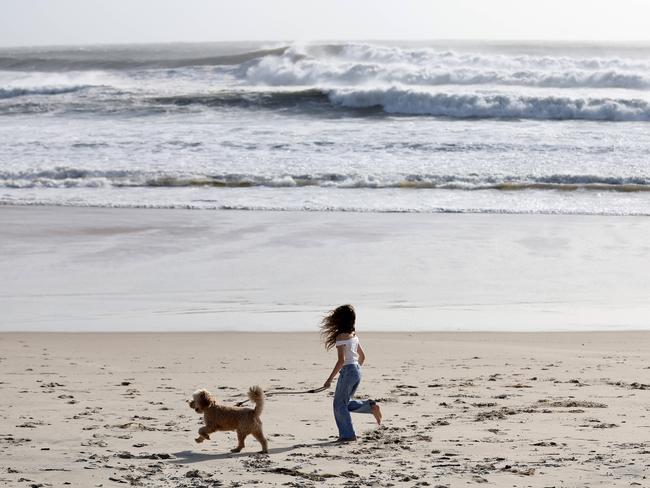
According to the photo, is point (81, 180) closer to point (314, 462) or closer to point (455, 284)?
point (455, 284)

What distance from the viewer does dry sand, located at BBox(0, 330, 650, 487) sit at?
4.56 metres

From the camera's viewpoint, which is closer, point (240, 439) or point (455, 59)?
point (240, 439)

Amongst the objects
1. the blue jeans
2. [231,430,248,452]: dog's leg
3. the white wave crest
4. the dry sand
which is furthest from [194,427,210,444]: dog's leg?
the white wave crest

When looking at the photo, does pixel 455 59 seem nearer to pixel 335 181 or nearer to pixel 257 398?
pixel 335 181

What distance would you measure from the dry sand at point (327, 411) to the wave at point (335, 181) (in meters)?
9.25

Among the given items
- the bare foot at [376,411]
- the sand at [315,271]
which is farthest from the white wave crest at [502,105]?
the bare foot at [376,411]

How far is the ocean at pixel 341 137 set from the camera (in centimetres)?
1598

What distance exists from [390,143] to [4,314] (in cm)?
1395

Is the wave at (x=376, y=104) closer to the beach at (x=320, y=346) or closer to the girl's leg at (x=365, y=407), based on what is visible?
the beach at (x=320, y=346)

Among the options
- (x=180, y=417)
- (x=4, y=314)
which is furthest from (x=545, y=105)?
(x=180, y=417)

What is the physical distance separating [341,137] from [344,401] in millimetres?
17665

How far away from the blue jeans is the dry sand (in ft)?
0.37

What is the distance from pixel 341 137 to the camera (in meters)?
22.6

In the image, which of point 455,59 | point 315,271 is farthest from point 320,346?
point 455,59
